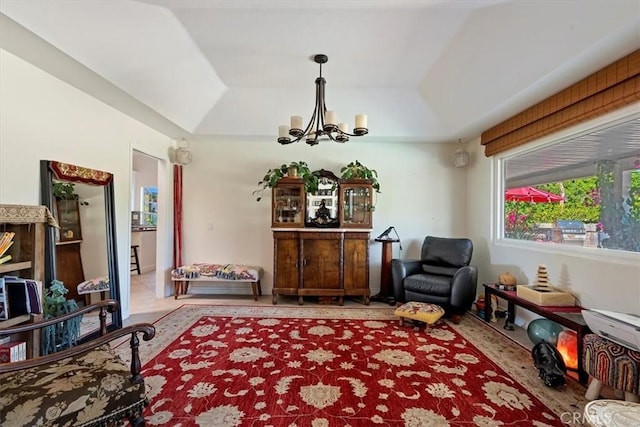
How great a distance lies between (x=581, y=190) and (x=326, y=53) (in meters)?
2.71

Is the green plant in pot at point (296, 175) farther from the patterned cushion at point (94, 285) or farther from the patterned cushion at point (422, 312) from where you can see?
the patterned cushion at point (94, 285)

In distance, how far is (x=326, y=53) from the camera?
2.97 meters

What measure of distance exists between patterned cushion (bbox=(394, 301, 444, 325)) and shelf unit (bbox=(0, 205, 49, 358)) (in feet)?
10.1

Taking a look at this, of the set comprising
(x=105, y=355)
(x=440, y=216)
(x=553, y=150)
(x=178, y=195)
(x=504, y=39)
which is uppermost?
(x=504, y=39)

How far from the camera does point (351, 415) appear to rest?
70.4 inches

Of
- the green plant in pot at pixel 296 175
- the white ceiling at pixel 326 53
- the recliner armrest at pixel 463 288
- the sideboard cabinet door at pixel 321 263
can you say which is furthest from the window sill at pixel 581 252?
the green plant in pot at pixel 296 175

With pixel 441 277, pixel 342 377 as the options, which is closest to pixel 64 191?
pixel 342 377

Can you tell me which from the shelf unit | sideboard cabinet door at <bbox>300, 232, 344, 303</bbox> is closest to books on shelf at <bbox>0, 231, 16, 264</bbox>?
the shelf unit

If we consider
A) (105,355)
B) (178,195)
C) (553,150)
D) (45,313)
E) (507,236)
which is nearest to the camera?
(105,355)

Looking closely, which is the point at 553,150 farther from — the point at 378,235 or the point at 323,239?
the point at 323,239

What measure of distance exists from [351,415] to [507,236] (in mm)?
3127

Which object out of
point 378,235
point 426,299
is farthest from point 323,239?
point 426,299

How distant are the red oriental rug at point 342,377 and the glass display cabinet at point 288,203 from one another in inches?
54.3

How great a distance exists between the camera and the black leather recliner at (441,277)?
11.1 feet
